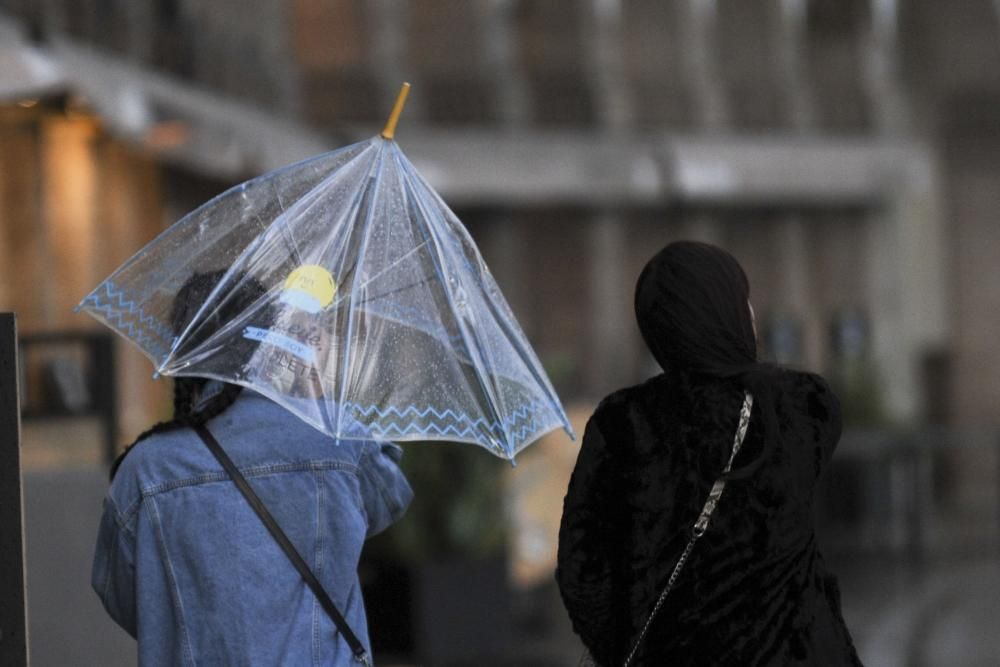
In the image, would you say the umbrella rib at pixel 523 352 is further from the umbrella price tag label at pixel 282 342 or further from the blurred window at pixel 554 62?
the blurred window at pixel 554 62

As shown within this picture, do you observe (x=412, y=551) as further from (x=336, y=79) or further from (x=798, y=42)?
(x=798, y=42)

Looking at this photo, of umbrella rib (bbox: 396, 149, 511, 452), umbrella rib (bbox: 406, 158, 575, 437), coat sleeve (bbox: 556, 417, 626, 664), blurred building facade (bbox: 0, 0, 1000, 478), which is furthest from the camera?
blurred building facade (bbox: 0, 0, 1000, 478)

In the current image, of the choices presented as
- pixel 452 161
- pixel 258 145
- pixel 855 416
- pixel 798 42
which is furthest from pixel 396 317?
pixel 798 42

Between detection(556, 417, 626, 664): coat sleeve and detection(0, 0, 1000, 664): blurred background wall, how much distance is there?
1107 centimetres

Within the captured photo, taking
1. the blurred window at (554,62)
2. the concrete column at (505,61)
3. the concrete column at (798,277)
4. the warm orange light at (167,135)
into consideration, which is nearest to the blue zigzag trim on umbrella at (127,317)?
the warm orange light at (167,135)

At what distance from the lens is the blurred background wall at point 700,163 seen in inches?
618

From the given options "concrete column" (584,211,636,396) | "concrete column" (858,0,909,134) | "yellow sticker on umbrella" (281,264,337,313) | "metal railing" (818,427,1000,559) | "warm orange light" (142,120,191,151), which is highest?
"concrete column" (858,0,909,134)

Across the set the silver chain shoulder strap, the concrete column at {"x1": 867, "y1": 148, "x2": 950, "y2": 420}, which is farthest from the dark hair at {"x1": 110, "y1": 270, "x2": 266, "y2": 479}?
the concrete column at {"x1": 867, "y1": 148, "x2": 950, "y2": 420}

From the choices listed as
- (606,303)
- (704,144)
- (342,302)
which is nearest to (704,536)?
(342,302)

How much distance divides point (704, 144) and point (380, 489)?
1799 centimetres

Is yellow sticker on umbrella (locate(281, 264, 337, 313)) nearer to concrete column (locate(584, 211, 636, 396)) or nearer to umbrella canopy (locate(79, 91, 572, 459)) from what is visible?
umbrella canopy (locate(79, 91, 572, 459))

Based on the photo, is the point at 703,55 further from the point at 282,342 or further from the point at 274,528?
the point at 274,528

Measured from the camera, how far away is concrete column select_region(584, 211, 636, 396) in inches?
862

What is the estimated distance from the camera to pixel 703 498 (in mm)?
3111
